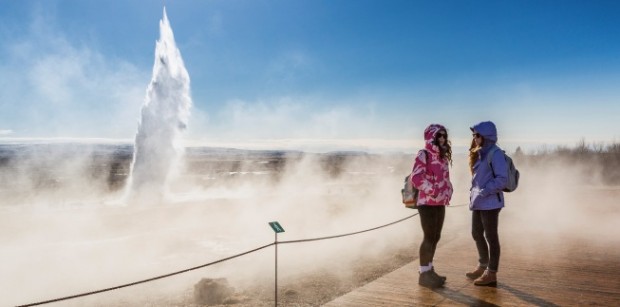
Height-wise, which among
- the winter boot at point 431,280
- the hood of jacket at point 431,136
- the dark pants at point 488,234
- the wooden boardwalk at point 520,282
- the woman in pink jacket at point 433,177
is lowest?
the wooden boardwalk at point 520,282

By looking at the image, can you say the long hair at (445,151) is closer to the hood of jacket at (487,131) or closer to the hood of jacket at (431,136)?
the hood of jacket at (431,136)

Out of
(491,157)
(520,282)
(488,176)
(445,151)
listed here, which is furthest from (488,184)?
(520,282)

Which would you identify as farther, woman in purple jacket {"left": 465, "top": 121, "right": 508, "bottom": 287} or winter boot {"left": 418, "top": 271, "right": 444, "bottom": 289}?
winter boot {"left": 418, "top": 271, "right": 444, "bottom": 289}

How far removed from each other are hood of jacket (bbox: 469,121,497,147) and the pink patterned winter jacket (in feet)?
1.24

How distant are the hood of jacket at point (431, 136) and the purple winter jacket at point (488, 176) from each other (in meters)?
0.41

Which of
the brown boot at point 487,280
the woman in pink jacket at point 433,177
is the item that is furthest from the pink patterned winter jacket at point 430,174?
the brown boot at point 487,280

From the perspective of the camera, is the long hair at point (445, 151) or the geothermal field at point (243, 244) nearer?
the long hair at point (445, 151)

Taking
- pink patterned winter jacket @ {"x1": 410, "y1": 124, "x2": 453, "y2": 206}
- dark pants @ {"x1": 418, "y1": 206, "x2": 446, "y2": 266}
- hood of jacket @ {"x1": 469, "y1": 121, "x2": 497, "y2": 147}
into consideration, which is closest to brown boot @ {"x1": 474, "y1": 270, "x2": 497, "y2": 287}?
dark pants @ {"x1": 418, "y1": 206, "x2": 446, "y2": 266}

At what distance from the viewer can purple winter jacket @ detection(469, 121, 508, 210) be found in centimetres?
458

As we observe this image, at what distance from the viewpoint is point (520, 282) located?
5273mm

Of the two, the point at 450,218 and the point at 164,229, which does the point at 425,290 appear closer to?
the point at 450,218

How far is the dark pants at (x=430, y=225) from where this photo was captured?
477 centimetres

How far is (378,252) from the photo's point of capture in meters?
14.1

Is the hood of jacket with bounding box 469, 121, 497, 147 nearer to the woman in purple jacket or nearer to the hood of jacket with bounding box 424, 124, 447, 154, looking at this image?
the woman in purple jacket
